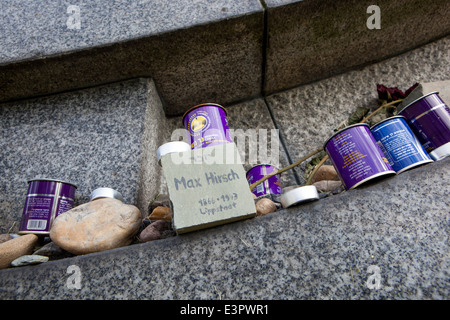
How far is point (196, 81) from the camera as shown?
1.51 meters

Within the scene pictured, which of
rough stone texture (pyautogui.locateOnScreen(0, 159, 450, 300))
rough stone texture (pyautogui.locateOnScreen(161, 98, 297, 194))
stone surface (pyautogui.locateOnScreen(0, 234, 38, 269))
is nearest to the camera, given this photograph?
rough stone texture (pyautogui.locateOnScreen(0, 159, 450, 300))

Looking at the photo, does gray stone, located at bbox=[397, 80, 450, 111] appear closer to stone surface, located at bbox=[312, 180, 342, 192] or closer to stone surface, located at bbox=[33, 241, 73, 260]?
stone surface, located at bbox=[312, 180, 342, 192]

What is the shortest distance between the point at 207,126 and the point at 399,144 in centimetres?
61

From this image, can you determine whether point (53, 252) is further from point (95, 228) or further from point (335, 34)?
point (335, 34)

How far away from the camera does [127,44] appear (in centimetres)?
132

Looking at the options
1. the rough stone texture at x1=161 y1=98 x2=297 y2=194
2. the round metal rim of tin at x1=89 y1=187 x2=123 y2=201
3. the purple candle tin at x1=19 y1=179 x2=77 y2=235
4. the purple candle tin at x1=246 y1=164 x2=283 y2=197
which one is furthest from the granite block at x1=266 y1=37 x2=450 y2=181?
the purple candle tin at x1=19 y1=179 x2=77 y2=235

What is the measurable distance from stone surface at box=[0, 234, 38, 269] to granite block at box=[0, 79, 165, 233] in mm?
254

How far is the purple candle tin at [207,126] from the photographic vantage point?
1027mm

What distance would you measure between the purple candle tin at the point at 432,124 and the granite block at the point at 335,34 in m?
0.62

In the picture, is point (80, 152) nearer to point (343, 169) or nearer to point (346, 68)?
point (343, 169)

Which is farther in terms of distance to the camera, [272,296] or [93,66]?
[93,66]

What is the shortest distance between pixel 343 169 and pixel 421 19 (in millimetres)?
1237

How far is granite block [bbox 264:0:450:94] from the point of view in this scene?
139 centimetres
